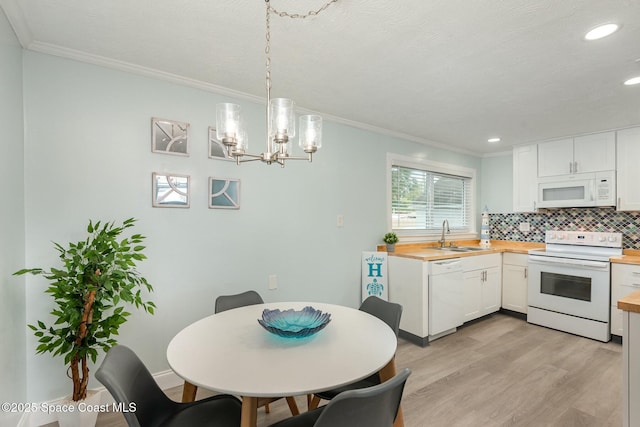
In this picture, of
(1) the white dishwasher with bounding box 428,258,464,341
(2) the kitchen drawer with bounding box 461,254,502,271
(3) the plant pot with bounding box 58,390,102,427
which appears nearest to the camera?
(3) the plant pot with bounding box 58,390,102,427

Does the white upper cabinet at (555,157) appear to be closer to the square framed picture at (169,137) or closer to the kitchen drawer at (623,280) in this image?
the kitchen drawer at (623,280)

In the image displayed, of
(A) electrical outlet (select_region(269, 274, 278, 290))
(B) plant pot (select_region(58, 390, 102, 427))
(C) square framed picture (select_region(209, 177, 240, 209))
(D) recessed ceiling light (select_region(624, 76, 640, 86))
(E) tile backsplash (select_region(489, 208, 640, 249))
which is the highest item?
(D) recessed ceiling light (select_region(624, 76, 640, 86))

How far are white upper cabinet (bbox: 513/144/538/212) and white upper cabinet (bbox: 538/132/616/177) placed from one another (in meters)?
0.08

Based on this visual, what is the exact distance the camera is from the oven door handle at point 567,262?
321cm

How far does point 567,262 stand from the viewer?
3445 mm

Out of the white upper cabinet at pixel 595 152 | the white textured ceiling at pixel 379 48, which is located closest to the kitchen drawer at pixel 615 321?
the white upper cabinet at pixel 595 152

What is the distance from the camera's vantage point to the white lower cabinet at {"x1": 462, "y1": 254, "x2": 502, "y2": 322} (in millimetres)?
3588

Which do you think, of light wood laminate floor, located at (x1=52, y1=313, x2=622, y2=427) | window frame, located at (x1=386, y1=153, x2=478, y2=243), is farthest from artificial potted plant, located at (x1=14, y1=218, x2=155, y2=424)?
window frame, located at (x1=386, y1=153, x2=478, y2=243)

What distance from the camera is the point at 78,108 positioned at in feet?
6.54

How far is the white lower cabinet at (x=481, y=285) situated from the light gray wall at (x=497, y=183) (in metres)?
0.97

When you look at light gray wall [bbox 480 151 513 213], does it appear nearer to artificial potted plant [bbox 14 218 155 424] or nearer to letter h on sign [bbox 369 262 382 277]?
letter h on sign [bbox 369 262 382 277]

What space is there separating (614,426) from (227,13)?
336 centimetres

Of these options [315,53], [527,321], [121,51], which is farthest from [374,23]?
[527,321]

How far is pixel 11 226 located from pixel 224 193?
126cm
